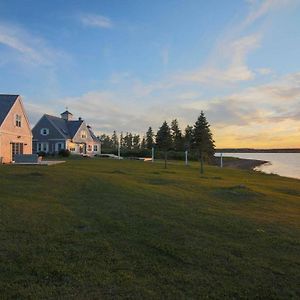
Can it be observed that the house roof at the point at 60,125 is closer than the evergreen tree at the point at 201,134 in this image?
No

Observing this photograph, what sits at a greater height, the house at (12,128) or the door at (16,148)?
the house at (12,128)

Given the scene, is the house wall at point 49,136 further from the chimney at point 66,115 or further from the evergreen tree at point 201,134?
the evergreen tree at point 201,134

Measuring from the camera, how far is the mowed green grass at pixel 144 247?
608cm

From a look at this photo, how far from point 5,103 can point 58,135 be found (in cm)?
2540

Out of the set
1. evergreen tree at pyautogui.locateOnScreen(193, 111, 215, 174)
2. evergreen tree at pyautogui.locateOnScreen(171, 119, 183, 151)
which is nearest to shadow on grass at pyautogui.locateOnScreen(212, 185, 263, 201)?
evergreen tree at pyautogui.locateOnScreen(193, 111, 215, 174)

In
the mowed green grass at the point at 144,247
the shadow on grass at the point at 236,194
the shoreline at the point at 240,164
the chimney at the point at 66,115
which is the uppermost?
the chimney at the point at 66,115

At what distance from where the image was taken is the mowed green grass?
6.08 m

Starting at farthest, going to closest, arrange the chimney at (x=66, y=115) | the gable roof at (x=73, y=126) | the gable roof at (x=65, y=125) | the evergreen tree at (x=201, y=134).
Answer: the chimney at (x=66, y=115)
the gable roof at (x=73, y=126)
the gable roof at (x=65, y=125)
the evergreen tree at (x=201, y=134)

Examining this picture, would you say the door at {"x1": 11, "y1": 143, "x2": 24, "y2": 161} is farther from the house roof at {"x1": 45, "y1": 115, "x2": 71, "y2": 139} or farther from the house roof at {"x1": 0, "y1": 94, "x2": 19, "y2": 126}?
the house roof at {"x1": 45, "y1": 115, "x2": 71, "y2": 139}

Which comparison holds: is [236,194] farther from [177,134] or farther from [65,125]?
[177,134]

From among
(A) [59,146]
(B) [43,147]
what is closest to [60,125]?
(A) [59,146]

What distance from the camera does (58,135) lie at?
201ft

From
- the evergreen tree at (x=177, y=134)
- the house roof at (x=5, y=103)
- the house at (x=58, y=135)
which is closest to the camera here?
the house roof at (x=5, y=103)

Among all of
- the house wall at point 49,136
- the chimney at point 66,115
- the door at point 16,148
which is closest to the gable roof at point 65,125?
the house wall at point 49,136
